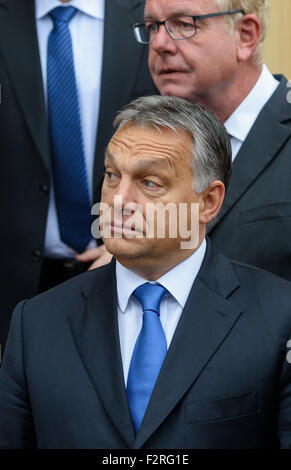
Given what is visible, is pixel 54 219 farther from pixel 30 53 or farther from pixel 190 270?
pixel 190 270

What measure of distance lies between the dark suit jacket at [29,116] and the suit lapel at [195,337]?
0.86m

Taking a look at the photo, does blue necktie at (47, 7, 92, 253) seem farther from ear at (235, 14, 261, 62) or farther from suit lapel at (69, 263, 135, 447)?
suit lapel at (69, 263, 135, 447)

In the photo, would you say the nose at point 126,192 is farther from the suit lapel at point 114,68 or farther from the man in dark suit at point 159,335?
the suit lapel at point 114,68

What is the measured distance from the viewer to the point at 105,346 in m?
1.77

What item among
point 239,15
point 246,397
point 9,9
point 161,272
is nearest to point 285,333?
point 246,397

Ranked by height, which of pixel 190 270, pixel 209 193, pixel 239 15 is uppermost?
pixel 239 15

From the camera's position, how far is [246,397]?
170 cm

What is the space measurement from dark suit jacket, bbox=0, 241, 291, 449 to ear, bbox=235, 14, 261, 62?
716 millimetres

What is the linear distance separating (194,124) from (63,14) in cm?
101

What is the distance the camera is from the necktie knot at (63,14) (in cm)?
259

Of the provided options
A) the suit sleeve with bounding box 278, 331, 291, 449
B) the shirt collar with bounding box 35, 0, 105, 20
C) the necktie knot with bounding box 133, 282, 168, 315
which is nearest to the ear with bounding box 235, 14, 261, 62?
the shirt collar with bounding box 35, 0, 105, 20

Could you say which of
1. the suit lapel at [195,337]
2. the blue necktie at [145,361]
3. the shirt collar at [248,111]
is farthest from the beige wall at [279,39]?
the blue necktie at [145,361]

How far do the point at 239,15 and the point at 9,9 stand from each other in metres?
0.75

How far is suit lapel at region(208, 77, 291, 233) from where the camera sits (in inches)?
86.6
